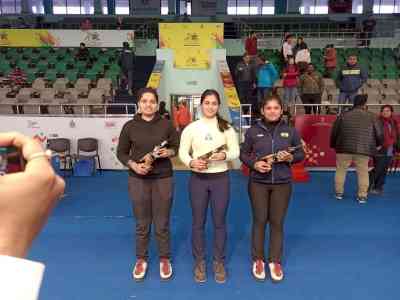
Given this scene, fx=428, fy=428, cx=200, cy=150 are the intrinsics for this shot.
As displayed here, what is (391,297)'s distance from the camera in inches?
141

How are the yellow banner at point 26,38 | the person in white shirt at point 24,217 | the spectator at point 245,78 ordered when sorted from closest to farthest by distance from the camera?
the person in white shirt at point 24,217 < the spectator at point 245,78 < the yellow banner at point 26,38

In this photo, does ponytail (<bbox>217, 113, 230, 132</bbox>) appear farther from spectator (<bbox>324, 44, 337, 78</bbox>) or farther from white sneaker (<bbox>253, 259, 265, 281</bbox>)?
spectator (<bbox>324, 44, 337, 78</bbox>)

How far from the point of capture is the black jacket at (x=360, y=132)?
5824mm

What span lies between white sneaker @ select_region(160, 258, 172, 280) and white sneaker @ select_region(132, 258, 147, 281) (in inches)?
6.2

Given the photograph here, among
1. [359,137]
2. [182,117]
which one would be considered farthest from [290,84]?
[359,137]

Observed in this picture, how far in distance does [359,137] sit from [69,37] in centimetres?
1015

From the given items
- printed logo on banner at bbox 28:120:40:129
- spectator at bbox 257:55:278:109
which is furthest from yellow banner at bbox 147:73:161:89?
printed logo on banner at bbox 28:120:40:129

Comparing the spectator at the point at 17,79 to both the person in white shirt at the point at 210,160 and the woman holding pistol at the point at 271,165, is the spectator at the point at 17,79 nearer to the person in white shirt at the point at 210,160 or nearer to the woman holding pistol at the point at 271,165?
the person in white shirt at the point at 210,160

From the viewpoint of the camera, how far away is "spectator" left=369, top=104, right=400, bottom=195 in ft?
20.7

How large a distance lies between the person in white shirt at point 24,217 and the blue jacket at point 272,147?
301 centimetres

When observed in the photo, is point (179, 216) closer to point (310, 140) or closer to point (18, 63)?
point (310, 140)

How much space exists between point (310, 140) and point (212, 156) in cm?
461

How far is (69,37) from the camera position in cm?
1320

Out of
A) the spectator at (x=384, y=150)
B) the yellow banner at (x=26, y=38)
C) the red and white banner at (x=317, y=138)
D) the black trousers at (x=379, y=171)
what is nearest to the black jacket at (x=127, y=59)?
the yellow banner at (x=26, y=38)
